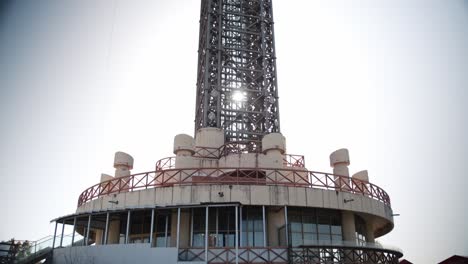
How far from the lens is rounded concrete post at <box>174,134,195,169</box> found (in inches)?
A: 1495

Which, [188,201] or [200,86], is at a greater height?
[200,86]

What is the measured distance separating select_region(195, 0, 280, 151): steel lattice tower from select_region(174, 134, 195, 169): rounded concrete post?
30.6 ft

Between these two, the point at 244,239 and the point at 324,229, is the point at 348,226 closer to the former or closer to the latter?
the point at 324,229

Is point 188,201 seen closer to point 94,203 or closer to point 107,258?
point 107,258

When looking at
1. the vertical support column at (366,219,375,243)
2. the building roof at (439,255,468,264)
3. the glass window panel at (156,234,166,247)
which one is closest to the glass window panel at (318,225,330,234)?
the vertical support column at (366,219,375,243)

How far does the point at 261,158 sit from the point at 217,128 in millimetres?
10173

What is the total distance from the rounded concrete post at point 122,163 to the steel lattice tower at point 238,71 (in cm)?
1050

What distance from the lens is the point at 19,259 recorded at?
98.5 feet

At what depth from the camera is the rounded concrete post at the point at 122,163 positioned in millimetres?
41188

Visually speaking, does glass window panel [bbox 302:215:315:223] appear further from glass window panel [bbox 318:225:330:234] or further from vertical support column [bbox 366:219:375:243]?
vertical support column [bbox 366:219:375:243]

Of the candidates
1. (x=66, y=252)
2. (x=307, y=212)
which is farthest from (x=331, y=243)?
(x=66, y=252)

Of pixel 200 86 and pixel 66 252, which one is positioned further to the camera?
pixel 200 86

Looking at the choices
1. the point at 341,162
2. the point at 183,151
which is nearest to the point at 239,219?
the point at 183,151

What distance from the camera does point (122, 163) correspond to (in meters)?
41.2
